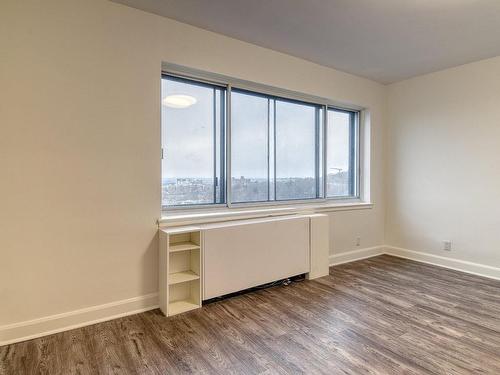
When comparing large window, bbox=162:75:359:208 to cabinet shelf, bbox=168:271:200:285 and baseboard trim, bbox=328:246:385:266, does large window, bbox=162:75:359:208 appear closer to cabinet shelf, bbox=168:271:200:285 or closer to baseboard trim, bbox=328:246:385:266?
cabinet shelf, bbox=168:271:200:285

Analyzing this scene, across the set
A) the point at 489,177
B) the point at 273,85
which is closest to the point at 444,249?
the point at 489,177

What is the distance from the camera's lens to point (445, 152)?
13.3 feet

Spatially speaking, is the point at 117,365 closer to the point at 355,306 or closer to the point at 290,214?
the point at 355,306

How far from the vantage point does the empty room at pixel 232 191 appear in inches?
84.1

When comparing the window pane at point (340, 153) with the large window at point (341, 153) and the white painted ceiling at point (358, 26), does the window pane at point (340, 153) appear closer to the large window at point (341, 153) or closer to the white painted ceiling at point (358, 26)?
the large window at point (341, 153)

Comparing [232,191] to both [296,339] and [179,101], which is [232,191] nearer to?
[179,101]

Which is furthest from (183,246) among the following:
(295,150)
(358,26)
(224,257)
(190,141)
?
(358,26)

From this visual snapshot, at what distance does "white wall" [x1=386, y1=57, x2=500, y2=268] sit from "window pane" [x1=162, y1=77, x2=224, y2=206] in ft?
9.82

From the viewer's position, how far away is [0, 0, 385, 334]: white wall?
215 centimetres

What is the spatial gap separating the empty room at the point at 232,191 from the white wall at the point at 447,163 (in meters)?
0.03

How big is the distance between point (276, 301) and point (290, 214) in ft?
3.73

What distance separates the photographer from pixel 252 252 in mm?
3059

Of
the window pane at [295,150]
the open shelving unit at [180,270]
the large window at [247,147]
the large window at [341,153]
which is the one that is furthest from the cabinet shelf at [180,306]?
the large window at [341,153]

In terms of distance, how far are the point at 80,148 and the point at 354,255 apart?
3.81 m
